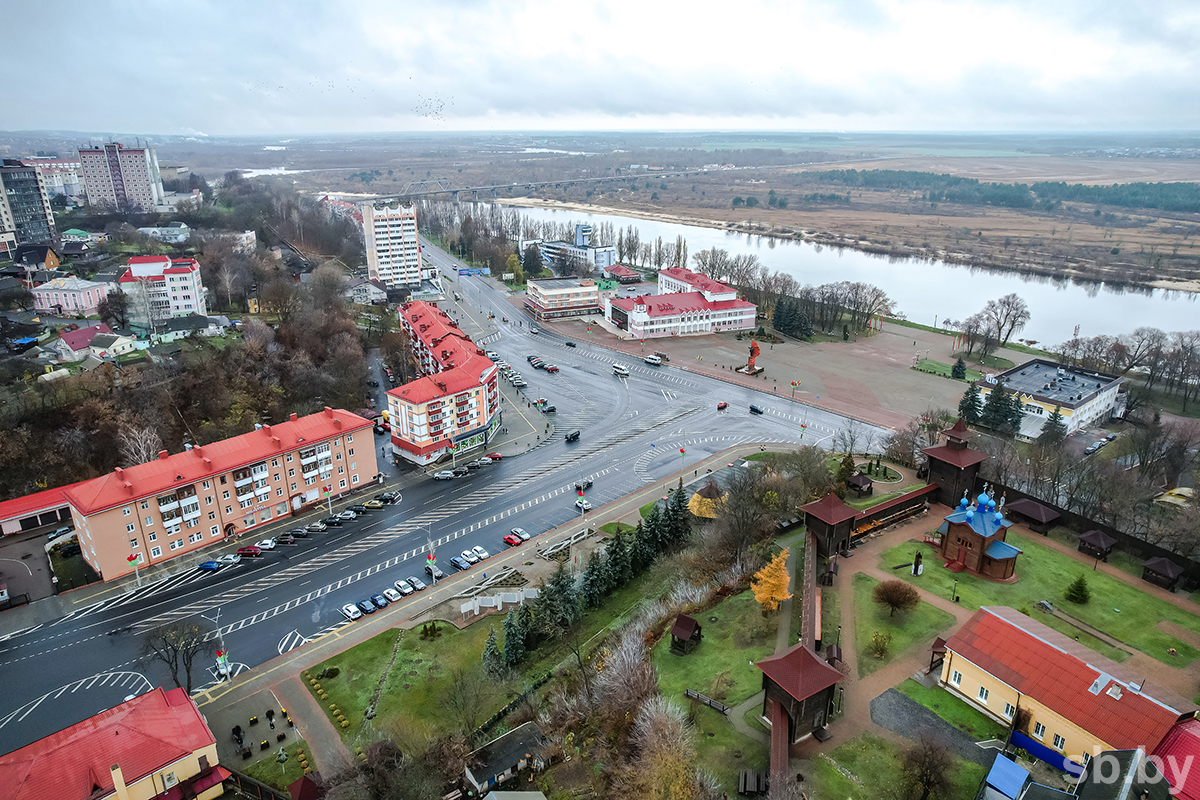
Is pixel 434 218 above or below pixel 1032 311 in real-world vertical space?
above

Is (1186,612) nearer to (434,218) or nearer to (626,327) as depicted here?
(626,327)

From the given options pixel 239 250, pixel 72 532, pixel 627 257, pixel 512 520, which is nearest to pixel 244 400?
pixel 72 532

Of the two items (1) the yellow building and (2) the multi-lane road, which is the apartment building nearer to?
(2) the multi-lane road

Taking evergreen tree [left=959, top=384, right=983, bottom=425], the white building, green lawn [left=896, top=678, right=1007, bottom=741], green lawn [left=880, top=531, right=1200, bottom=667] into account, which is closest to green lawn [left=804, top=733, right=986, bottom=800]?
green lawn [left=896, top=678, right=1007, bottom=741]

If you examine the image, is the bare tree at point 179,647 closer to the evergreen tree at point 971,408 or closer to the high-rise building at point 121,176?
the evergreen tree at point 971,408

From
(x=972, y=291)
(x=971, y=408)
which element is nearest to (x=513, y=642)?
(x=971, y=408)

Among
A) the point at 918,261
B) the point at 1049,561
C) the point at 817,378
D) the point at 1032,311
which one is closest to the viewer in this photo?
the point at 1049,561

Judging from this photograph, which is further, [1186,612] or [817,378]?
[817,378]
